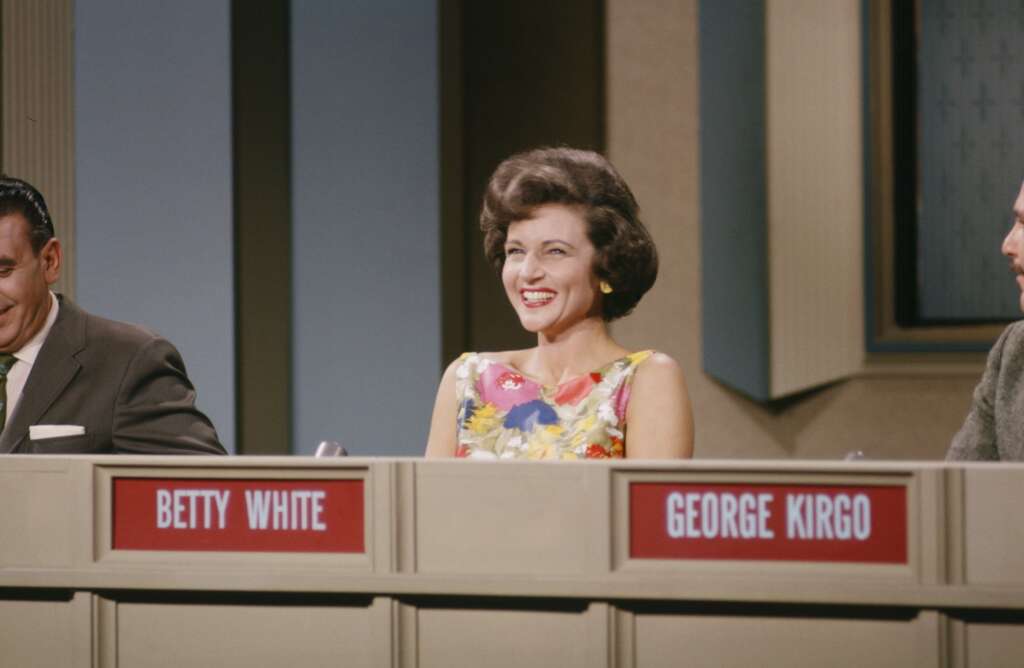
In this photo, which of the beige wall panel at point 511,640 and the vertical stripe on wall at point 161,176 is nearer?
the beige wall panel at point 511,640

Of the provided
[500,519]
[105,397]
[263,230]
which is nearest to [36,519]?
[500,519]

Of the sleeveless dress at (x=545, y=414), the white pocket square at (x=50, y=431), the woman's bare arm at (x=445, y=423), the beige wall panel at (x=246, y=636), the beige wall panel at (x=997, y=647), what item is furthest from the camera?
the white pocket square at (x=50, y=431)

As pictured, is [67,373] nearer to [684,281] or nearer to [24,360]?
[24,360]

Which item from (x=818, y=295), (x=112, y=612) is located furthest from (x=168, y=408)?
(x=818, y=295)

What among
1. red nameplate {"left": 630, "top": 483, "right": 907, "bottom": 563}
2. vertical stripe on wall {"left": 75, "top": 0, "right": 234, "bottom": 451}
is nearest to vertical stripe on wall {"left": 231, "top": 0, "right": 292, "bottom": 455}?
vertical stripe on wall {"left": 75, "top": 0, "right": 234, "bottom": 451}

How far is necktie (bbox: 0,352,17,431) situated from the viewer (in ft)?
6.49

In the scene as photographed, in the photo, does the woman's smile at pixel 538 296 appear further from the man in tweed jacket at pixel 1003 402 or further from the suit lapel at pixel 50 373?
the suit lapel at pixel 50 373

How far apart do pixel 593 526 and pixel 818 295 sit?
2.71m

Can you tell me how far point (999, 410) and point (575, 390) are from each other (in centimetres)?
65

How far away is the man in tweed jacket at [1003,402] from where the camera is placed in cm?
174

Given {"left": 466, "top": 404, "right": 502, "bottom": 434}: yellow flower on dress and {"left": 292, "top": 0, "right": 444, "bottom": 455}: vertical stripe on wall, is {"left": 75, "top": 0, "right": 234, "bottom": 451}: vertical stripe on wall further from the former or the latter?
{"left": 466, "top": 404, "right": 502, "bottom": 434}: yellow flower on dress

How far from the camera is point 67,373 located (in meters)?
1.95

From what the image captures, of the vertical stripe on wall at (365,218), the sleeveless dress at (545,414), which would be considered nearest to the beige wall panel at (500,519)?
the sleeveless dress at (545,414)

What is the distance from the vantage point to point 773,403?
3.79 m
